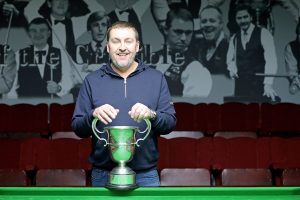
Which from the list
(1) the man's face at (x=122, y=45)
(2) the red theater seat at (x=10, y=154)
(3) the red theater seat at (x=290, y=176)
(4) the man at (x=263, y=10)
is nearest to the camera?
(1) the man's face at (x=122, y=45)

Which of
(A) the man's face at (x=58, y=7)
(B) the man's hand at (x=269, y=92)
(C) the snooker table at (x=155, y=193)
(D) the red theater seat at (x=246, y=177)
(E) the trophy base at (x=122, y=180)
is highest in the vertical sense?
(A) the man's face at (x=58, y=7)

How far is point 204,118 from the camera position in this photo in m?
5.22

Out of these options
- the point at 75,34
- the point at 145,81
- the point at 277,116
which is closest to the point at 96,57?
the point at 75,34

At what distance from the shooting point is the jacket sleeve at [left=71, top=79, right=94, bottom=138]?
1863mm

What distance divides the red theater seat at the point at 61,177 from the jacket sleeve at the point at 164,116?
110cm

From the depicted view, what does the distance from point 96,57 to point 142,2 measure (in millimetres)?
851

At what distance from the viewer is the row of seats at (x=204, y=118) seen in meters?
5.09

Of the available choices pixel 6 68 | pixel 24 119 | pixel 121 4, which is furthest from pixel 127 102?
pixel 6 68

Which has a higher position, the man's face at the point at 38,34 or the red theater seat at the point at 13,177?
the man's face at the point at 38,34

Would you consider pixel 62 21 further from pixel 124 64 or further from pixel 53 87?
pixel 124 64

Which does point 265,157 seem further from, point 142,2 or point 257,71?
point 142,2

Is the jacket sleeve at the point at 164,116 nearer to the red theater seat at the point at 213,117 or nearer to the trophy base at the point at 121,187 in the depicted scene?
the trophy base at the point at 121,187

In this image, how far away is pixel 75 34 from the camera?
5.95 metres

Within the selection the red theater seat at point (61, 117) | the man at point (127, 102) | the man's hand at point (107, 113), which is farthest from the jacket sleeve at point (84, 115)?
the red theater seat at point (61, 117)
